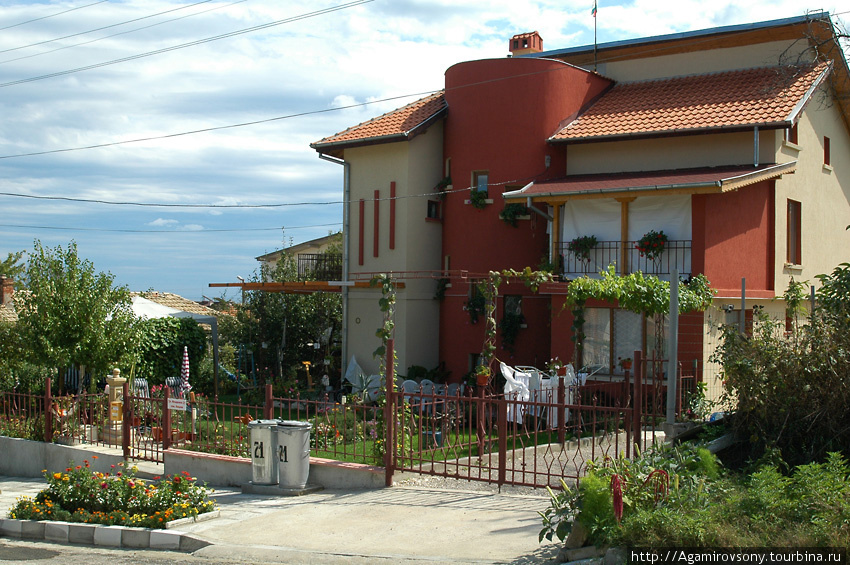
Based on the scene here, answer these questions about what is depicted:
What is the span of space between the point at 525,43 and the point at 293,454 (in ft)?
67.0

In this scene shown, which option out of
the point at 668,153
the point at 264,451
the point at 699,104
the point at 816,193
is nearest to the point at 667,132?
the point at 668,153

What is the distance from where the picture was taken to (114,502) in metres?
9.93

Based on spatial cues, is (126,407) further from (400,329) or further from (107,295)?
(400,329)

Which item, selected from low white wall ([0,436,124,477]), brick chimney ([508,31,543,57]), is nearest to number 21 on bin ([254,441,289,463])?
low white wall ([0,436,124,477])

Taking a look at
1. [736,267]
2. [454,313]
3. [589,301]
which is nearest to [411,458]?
[589,301]

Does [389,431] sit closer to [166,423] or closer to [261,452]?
[261,452]

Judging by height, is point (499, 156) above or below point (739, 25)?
below

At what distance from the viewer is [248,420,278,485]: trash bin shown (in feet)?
36.6

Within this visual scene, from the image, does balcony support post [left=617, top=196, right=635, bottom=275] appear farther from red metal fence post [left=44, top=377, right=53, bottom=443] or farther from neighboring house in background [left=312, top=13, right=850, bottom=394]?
red metal fence post [left=44, top=377, right=53, bottom=443]

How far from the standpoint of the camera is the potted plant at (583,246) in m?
19.6

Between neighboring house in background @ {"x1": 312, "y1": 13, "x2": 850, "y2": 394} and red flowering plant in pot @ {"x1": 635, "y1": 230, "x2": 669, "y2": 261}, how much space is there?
249 millimetres

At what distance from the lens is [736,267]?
1864cm

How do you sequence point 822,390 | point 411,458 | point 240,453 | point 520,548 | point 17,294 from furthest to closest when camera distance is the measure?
point 17,294
point 240,453
point 411,458
point 822,390
point 520,548

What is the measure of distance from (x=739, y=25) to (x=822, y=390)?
15963mm
